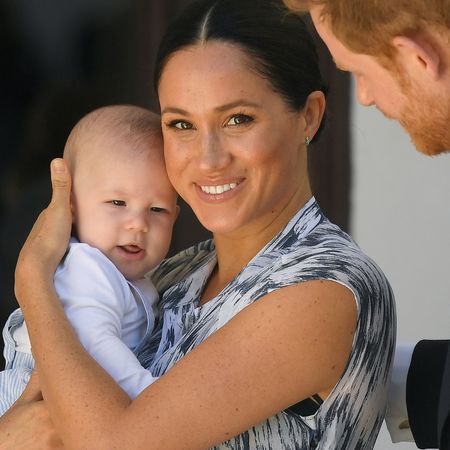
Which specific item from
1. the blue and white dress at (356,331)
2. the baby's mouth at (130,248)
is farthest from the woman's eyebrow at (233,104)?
the baby's mouth at (130,248)

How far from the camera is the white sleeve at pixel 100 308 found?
2686 millimetres

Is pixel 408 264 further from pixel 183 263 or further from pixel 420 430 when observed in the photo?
pixel 420 430

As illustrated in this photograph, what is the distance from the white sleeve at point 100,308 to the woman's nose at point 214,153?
0.34 m

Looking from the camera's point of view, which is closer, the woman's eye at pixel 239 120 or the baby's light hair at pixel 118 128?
the woman's eye at pixel 239 120

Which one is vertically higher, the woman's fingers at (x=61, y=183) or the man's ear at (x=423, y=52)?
the man's ear at (x=423, y=52)

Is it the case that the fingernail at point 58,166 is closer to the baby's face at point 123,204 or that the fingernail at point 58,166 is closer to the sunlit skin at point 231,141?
the baby's face at point 123,204

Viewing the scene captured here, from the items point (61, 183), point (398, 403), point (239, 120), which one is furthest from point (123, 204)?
point (398, 403)

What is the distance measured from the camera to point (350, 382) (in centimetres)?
260

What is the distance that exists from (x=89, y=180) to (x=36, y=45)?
1.96m

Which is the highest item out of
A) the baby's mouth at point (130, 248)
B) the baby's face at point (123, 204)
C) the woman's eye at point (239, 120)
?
the woman's eye at point (239, 120)

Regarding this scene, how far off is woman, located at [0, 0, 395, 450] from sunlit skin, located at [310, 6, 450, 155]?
42 centimetres

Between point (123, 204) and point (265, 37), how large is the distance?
52 cm

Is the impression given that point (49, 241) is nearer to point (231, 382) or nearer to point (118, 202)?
point (118, 202)

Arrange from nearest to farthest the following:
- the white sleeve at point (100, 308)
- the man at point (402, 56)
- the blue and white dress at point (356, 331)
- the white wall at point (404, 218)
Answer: the man at point (402, 56) < the blue and white dress at point (356, 331) < the white sleeve at point (100, 308) < the white wall at point (404, 218)
